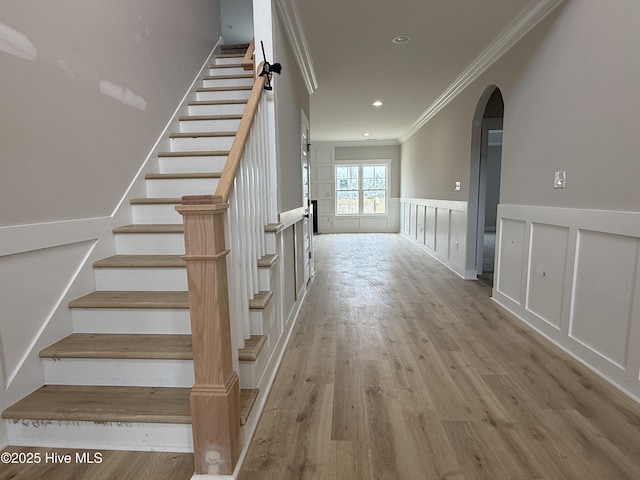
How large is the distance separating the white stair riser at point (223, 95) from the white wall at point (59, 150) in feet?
2.68

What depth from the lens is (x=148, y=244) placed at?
6.88ft

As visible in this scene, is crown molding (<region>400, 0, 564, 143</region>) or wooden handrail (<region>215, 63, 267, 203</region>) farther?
crown molding (<region>400, 0, 564, 143</region>)

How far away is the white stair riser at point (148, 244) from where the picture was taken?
2080 millimetres

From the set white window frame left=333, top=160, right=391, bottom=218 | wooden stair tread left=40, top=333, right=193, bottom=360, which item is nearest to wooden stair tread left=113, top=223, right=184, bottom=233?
wooden stair tread left=40, top=333, right=193, bottom=360

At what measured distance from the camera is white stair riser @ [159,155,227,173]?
8.39 ft

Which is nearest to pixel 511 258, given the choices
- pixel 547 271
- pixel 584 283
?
pixel 547 271

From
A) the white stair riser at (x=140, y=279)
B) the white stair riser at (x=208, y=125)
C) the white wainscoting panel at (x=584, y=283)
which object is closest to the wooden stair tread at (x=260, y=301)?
the white stair riser at (x=140, y=279)

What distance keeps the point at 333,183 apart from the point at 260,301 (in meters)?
7.85

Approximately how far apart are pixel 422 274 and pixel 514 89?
2365 mm

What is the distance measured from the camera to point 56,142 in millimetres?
1651

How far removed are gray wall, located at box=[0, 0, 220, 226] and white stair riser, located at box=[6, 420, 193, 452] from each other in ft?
2.82

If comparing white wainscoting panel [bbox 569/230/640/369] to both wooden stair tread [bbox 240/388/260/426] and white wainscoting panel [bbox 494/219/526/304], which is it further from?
wooden stair tread [bbox 240/388/260/426]

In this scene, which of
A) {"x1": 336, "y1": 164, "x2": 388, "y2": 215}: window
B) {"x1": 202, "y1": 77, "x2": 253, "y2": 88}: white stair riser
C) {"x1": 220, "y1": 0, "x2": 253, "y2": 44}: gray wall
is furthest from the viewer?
{"x1": 336, "y1": 164, "x2": 388, "y2": 215}: window

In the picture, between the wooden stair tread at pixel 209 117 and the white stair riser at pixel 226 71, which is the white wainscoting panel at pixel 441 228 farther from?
the white stair riser at pixel 226 71
